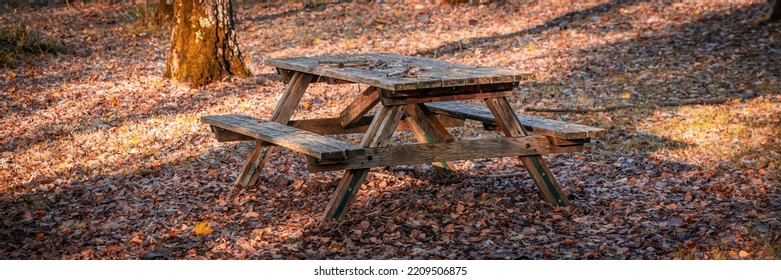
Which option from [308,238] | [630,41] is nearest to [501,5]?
[630,41]

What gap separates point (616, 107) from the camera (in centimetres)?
889

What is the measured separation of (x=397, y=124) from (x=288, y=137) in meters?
0.69

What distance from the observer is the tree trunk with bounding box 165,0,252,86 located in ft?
32.2

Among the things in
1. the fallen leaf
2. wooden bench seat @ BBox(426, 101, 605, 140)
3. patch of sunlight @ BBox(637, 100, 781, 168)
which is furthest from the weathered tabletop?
patch of sunlight @ BBox(637, 100, 781, 168)

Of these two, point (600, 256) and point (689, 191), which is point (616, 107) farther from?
point (600, 256)

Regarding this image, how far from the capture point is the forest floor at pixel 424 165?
5066 mm

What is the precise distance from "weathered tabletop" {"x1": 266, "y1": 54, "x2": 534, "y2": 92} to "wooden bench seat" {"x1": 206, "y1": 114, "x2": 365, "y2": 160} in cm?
42

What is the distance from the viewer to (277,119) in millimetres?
6324

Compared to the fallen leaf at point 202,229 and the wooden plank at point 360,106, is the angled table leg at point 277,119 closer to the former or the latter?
the wooden plank at point 360,106

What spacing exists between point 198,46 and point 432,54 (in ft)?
11.5

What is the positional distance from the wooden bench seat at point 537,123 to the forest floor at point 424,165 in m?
0.49

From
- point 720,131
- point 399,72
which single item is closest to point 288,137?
point 399,72

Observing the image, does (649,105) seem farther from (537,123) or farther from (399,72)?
(399,72)

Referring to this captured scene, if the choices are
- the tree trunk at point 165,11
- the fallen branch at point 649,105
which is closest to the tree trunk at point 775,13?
the fallen branch at point 649,105
